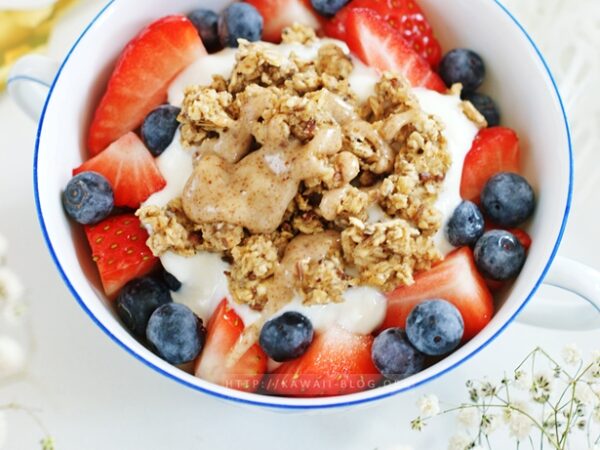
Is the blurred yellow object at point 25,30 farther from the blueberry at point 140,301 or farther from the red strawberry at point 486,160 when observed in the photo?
the red strawberry at point 486,160

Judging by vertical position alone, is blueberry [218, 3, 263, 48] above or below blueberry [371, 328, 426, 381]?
above

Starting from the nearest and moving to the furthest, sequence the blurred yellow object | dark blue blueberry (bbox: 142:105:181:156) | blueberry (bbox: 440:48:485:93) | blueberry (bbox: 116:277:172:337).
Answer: blueberry (bbox: 116:277:172:337)
dark blue blueberry (bbox: 142:105:181:156)
blueberry (bbox: 440:48:485:93)
the blurred yellow object

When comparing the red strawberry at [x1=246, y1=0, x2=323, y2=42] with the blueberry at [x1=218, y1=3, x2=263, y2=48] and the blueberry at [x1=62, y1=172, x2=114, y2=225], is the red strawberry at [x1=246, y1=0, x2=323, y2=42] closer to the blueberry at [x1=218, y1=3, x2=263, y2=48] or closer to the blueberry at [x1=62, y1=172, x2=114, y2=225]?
the blueberry at [x1=218, y1=3, x2=263, y2=48]

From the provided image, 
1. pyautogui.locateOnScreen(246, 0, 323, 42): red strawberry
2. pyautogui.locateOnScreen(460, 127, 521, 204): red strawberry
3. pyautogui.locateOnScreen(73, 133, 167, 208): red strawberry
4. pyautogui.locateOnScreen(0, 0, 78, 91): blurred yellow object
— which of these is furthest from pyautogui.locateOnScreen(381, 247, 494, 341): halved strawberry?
pyautogui.locateOnScreen(0, 0, 78, 91): blurred yellow object

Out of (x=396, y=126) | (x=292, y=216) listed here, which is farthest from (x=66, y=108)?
(x=396, y=126)

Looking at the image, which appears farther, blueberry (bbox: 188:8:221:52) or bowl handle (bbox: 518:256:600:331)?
blueberry (bbox: 188:8:221:52)

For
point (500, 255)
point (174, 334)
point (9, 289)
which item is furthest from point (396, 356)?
point (9, 289)

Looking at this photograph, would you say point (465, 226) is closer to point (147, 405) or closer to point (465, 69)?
point (465, 69)
